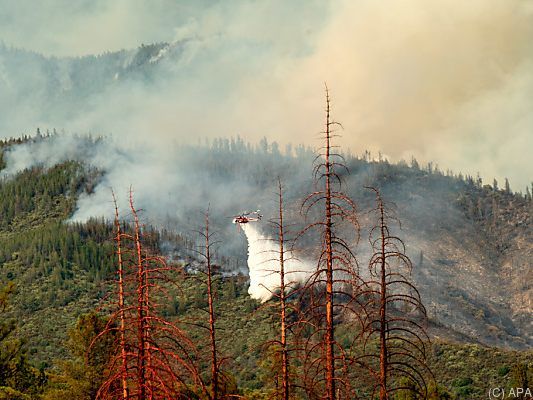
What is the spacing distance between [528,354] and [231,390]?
131 m

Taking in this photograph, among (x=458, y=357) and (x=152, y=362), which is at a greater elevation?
(x=458, y=357)

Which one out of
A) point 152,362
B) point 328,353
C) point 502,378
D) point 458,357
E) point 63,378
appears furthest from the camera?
point 458,357

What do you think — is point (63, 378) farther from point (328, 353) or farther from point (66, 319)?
point (66, 319)

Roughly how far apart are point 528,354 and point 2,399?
150 metres

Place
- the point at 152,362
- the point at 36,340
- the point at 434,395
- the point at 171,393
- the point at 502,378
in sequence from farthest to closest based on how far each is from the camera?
the point at 36,340 < the point at 502,378 < the point at 434,395 < the point at 152,362 < the point at 171,393

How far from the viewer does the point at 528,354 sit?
16862 cm

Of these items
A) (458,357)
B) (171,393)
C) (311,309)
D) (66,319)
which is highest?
(66,319)

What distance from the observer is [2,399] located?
41.2 metres

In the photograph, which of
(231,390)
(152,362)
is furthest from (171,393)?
(231,390)

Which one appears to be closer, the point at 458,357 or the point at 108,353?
the point at 108,353

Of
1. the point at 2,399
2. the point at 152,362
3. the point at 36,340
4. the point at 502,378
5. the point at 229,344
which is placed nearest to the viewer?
the point at 152,362

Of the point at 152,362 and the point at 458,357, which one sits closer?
the point at 152,362

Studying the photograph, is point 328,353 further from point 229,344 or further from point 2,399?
point 229,344

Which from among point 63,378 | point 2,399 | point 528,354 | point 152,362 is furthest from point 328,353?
point 528,354
